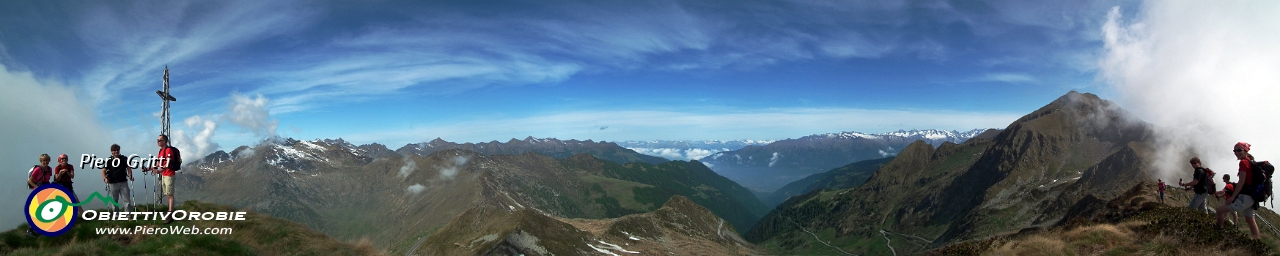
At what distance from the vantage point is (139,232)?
21.8m

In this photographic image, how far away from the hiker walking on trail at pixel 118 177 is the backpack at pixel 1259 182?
46.3 metres

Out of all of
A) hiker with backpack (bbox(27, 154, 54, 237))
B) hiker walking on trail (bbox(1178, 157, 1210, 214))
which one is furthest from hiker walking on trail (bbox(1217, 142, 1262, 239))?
hiker with backpack (bbox(27, 154, 54, 237))

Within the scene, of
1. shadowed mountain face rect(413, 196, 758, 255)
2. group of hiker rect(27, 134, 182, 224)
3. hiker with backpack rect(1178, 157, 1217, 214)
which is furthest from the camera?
shadowed mountain face rect(413, 196, 758, 255)

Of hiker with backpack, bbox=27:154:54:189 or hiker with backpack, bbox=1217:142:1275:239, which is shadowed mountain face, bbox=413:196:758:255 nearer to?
hiker with backpack, bbox=27:154:54:189

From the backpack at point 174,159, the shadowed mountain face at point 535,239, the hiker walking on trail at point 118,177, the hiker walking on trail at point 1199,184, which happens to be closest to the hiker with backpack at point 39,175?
the hiker walking on trail at point 118,177

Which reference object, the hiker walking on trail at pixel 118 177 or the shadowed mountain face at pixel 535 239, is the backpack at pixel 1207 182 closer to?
the hiker walking on trail at pixel 118 177

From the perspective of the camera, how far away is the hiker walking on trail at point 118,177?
22625 millimetres

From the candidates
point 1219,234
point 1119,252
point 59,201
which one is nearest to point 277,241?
point 59,201

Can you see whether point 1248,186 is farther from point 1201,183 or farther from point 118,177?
point 118,177

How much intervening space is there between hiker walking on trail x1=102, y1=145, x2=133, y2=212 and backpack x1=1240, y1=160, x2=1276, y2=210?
46310 millimetres

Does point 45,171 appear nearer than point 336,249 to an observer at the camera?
Yes

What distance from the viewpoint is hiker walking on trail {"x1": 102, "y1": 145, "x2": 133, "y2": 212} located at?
22625mm

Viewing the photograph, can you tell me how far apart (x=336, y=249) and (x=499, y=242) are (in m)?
82.8

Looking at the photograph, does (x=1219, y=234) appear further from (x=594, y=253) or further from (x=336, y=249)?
(x=594, y=253)
